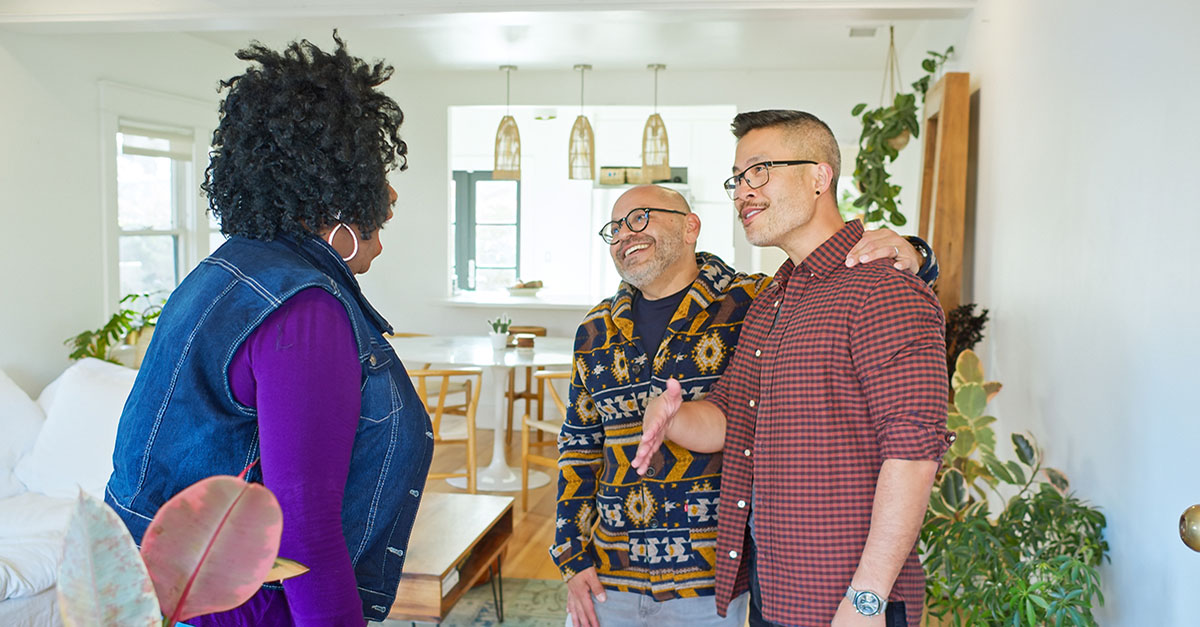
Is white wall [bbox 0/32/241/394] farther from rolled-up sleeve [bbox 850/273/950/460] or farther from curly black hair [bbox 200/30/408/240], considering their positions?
rolled-up sleeve [bbox 850/273/950/460]

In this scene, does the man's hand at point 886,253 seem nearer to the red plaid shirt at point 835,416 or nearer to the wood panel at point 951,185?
the red plaid shirt at point 835,416

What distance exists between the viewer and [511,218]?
1010 cm

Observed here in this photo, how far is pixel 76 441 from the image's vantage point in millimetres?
3869

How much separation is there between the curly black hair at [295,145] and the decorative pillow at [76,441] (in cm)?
301

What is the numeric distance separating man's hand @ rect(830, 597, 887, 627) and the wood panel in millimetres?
2356

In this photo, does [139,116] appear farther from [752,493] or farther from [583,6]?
[752,493]

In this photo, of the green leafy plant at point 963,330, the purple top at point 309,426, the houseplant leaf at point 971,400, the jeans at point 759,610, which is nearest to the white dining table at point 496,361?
the green leafy plant at point 963,330

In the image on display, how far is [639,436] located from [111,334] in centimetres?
410

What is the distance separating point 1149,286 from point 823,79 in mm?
5597

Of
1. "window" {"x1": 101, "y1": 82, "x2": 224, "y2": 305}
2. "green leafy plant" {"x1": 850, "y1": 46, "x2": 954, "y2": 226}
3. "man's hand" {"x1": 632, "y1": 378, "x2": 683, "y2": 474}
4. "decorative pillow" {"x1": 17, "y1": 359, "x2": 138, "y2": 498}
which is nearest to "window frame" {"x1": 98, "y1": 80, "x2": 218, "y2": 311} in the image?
"window" {"x1": 101, "y1": 82, "x2": 224, "y2": 305}

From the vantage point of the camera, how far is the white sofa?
3572 millimetres

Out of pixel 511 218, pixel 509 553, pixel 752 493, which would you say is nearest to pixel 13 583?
pixel 509 553

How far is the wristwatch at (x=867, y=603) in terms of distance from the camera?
1392 millimetres

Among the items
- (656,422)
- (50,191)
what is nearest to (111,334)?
(50,191)
